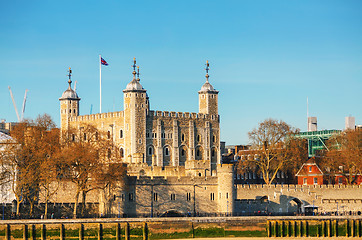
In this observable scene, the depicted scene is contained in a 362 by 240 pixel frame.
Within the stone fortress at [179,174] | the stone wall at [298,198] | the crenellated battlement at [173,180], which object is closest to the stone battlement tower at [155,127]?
the stone fortress at [179,174]

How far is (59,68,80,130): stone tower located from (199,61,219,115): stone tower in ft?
51.7

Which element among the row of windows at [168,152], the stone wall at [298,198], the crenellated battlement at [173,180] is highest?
the row of windows at [168,152]

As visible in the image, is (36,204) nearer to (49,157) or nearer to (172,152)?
(49,157)

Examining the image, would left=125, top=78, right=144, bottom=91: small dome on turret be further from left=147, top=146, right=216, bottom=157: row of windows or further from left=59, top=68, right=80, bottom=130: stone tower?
left=59, top=68, right=80, bottom=130: stone tower

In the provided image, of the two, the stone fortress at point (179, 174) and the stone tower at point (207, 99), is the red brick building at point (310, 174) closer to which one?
the stone fortress at point (179, 174)

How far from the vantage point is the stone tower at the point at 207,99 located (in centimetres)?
11044

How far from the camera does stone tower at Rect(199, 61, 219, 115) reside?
110438 millimetres

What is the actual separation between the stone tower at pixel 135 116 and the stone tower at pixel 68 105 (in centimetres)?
1045

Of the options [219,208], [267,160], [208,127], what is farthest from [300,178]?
[219,208]

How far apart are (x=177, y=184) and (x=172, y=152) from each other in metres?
26.0

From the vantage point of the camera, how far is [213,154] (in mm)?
109062

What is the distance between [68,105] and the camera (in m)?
109

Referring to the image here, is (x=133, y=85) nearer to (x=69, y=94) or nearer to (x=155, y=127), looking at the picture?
(x=155, y=127)

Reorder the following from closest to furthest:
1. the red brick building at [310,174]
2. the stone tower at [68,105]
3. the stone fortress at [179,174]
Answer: the stone fortress at [179,174], the red brick building at [310,174], the stone tower at [68,105]
